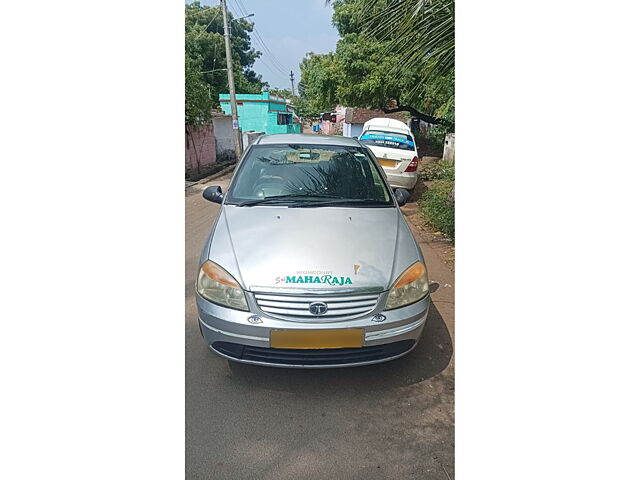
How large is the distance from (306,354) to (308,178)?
1506 millimetres

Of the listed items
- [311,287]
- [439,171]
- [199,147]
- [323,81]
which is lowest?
[311,287]

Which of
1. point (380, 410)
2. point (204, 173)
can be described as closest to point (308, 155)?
point (380, 410)

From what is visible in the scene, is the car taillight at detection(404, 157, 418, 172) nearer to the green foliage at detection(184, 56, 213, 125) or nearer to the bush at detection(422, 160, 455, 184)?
the bush at detection(422, 160, 455, 184)

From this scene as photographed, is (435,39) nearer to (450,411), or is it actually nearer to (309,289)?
(309,289)

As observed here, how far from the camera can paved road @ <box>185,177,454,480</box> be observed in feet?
6.55

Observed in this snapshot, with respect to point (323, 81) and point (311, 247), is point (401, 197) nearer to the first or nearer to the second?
point (311, 247)

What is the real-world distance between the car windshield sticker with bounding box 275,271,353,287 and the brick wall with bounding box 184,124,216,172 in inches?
438

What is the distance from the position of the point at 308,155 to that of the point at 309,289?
5.37ft

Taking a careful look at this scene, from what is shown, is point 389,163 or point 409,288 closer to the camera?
point 409,288

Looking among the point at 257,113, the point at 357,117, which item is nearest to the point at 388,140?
the point at 357,117

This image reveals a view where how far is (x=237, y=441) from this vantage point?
212 cm

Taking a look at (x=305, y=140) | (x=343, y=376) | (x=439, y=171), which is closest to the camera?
(x=343, y=376)

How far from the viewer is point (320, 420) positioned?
2250mm

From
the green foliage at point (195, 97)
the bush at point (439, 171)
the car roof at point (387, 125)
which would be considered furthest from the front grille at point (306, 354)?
the green foliage at point (195, 97)
